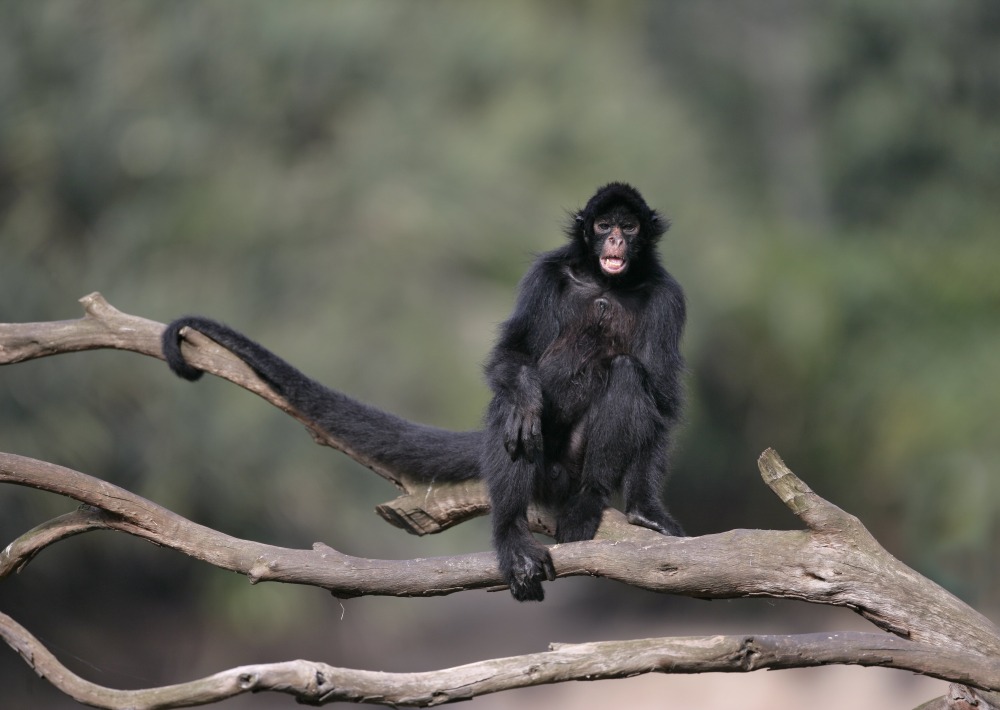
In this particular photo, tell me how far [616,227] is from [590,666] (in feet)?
9.98

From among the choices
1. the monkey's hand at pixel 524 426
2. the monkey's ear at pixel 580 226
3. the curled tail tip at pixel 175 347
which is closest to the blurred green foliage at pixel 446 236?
the monkey's ear at pixel 580 226

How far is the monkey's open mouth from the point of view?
6918mm

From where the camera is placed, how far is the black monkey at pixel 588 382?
6289 mm

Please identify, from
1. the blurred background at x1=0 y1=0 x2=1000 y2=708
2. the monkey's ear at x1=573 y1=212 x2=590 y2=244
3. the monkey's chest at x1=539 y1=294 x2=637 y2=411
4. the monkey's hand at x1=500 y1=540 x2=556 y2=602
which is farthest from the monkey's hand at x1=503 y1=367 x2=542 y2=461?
the blurred background at x1=0 y1=0 x2=1000 y2=708

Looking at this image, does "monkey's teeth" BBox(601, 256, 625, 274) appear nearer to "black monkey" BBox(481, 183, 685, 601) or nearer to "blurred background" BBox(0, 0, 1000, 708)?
"black monkey" BBox(481, 183, 685, 601)

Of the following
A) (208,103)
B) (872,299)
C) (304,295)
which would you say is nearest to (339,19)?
(208,103)

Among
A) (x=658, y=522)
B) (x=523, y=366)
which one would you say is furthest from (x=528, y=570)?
(x=523, y=366)

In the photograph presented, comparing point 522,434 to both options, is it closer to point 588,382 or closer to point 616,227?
point 588,382

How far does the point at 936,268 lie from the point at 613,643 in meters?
15.3

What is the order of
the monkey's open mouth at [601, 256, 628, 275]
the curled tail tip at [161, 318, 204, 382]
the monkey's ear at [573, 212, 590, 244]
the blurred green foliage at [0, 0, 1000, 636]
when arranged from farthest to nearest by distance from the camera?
1. the blurred green foliage at [0, 0, 1000, 636]
2. the monkey's ear at [573, 212, 590, 244]
3. the monkey's open mouth at [601, 256, 628, 275]
4. the curled tail tip at [161, 318, 204, 382]

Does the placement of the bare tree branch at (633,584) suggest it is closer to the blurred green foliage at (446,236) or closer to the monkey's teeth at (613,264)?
the monkey's teeth at (613,264)

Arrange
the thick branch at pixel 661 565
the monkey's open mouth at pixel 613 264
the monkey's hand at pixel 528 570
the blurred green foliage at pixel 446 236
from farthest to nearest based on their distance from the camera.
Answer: the blurred green foliage at pixel 446 236 < the monkey's open mouth at pixel 613 264 < the monkey's hand at pixel 528 570 < the thick branch at pixel 661 565

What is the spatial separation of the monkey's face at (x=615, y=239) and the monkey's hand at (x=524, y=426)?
1032 mm

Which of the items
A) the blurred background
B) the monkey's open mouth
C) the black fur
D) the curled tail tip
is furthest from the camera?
the blurred background
